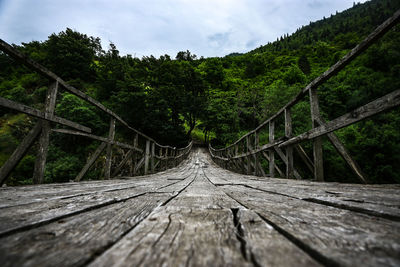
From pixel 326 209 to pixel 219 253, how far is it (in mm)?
680

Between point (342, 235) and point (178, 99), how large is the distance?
1928cm

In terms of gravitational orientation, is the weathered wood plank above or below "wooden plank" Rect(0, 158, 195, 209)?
above

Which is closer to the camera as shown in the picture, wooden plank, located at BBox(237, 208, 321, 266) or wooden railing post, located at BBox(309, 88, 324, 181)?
wooden plank, located at BBox(237, 208, 321, 266)

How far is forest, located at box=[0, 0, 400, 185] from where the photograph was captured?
1063 cm

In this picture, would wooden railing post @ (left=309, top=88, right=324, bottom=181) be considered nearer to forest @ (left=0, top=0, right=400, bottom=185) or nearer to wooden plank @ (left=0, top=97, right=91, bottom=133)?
wooden plank @ (left=0, top=97, right=91, bottom=133)

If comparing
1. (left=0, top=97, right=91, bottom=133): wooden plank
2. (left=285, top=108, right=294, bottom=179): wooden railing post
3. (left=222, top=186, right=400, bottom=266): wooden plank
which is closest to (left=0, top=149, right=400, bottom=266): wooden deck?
(left=222, top=186, right=400, bottom=266): wooden plank

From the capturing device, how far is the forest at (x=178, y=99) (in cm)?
1063

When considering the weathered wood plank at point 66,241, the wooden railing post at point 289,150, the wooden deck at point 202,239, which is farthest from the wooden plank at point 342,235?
the wooden railing post at point 289,150

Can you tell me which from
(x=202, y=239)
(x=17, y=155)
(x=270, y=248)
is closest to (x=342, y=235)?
(x=270, y=248)

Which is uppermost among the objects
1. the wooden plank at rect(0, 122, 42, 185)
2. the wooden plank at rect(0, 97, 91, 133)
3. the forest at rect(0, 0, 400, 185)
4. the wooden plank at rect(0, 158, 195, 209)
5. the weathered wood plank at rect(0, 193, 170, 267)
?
the forest at rect(0, 0, 400, 185)

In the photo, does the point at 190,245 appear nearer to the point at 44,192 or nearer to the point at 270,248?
the point at 270,248

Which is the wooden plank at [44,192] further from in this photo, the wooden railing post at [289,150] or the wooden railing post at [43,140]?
the wooden railing post at [289,150]

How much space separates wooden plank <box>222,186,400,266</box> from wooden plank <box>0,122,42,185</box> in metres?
2.62

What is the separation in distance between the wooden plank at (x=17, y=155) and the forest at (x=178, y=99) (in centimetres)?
971
